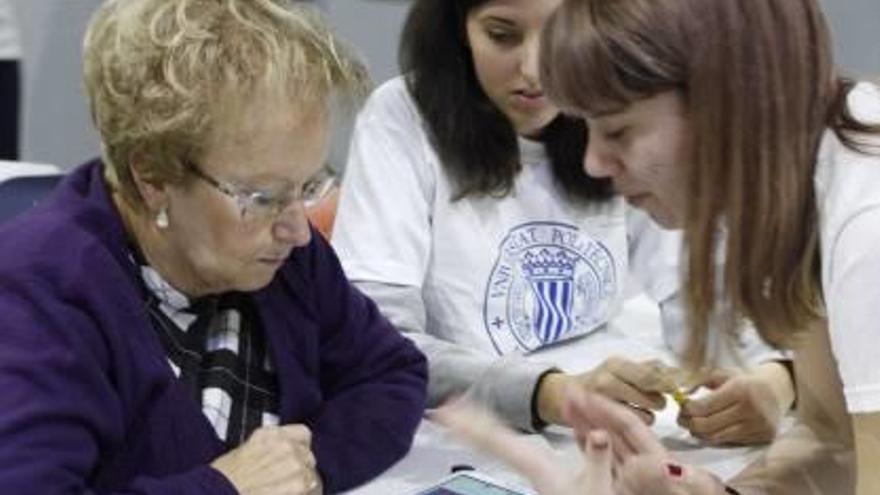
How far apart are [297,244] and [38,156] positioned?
Answer: 7.80 ft

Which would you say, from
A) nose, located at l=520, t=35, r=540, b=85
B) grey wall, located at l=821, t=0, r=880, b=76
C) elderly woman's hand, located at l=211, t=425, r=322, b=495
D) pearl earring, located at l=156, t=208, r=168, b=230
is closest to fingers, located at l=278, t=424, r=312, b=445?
elderly woman's hand, located at l=211, t=425, r=322, b=495

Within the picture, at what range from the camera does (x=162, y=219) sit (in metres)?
1.30

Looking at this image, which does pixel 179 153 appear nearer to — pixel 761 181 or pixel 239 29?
pixel 239 29

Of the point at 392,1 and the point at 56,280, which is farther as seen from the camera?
the point at 392,1

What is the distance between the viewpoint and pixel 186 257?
133 cm

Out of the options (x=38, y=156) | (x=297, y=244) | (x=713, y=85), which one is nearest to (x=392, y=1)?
(x=38, y=156)

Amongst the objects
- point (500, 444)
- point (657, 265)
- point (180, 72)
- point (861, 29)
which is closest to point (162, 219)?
point (180, 72)

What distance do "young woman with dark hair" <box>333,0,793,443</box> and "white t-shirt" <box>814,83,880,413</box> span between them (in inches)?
25.0

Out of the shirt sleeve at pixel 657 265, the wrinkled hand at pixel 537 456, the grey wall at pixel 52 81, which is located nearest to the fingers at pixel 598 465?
the wrinkled hand at pixel 537 456

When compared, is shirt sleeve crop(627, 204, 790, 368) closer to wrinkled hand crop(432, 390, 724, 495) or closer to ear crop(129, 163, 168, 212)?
wrinkled hand crop(432, 390, 724, 495)

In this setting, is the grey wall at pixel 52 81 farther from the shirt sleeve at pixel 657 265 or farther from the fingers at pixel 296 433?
the fingers at pixel 296 433

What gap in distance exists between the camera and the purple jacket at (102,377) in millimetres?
1167

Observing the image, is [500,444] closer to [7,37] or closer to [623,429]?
[623,429]

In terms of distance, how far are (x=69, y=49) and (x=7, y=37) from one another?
69 centimetres
